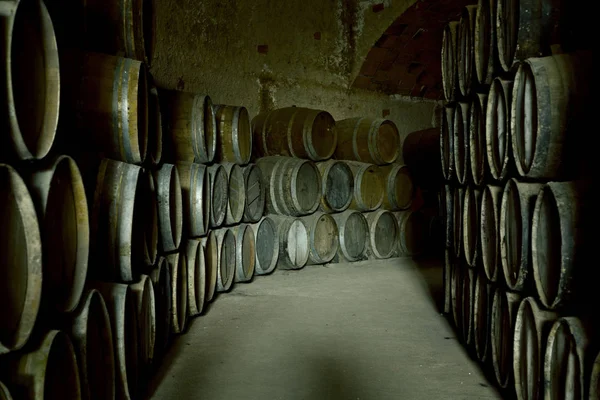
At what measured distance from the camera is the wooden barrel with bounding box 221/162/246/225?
492cm

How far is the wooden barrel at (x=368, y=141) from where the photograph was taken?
6426 mm

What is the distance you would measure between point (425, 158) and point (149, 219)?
5322 mm

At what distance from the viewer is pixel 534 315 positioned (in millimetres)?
2084

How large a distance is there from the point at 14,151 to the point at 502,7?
2.43 metres

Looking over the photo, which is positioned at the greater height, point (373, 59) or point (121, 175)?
point (373, 59)

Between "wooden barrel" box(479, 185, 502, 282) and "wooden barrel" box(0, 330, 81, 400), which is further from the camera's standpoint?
"wooden barrel" box(479, 185, 502, 282)

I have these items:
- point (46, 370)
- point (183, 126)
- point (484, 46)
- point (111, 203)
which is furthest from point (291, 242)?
point (46, 370)

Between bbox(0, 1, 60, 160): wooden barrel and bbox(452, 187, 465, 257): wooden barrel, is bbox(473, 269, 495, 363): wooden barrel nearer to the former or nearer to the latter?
bbox(452, 187, 465, 257): wooden barrel

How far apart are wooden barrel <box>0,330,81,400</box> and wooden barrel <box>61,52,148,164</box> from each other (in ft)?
3.36

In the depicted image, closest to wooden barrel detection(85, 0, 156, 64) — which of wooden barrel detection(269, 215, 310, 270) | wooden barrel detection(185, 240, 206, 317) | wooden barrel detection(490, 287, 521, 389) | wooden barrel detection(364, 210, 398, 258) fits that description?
Result: wooden barrel detection(185, 240, 206, 317)

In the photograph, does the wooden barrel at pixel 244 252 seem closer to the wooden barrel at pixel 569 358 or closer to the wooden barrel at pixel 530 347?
the wooden barrel at pixel 530 347

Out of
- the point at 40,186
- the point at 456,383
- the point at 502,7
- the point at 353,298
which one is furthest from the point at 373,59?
the point at 40,186

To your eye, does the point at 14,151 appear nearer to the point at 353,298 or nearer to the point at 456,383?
the point at 456,383

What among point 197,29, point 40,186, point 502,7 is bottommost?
point 40,186
